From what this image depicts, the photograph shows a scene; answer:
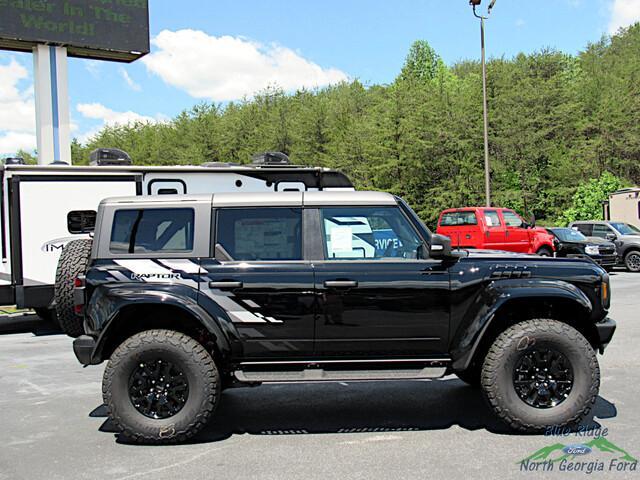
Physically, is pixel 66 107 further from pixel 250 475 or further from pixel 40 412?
pixel 250 475

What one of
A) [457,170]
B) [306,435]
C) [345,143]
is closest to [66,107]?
[306,435]

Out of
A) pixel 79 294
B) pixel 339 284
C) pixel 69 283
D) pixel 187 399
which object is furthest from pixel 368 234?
Result: pixel 69 283

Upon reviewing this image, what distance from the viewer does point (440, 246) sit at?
4977 millimetres

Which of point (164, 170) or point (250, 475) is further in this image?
point (164, 170)

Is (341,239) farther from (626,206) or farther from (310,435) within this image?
(626,206)

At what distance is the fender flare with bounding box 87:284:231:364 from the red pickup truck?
47.9 ft

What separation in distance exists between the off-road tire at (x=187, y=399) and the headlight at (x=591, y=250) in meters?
16.4

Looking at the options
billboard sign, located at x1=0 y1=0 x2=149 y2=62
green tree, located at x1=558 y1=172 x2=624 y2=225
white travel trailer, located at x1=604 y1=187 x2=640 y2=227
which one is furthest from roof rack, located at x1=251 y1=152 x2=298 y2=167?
green tree, located at x1=558 y1=172 x2=624 y2=225

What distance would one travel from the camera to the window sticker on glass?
5184mm

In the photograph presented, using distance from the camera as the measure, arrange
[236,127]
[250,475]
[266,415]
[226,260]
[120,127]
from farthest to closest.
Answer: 1. [120,127]
2. [236,127]
3. [266,415]
4. [226,260]
5. [250,475]

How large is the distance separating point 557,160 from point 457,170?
241 inches

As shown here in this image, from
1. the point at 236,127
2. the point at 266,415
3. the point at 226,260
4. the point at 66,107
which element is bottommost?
the point at 266,415

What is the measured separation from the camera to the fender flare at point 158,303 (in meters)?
4.92

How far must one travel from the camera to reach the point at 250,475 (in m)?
4.27
